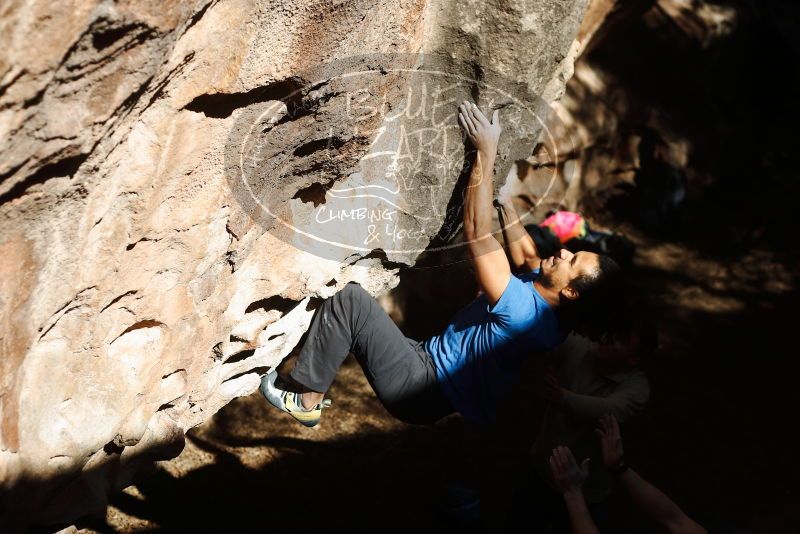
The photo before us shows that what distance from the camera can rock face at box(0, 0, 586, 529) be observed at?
149 cm

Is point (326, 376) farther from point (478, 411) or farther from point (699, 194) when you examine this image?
point (699, 194)

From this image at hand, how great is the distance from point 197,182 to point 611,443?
1.40 metres

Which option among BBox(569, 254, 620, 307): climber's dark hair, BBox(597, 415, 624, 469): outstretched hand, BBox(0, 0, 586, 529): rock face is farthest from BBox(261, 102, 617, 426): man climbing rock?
BBox(597, 415, 624, 469): outstretched hand

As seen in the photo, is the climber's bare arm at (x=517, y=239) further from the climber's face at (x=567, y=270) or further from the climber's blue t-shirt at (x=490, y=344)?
the climber's face at (x=567, y=270)

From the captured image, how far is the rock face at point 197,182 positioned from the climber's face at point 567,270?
401 millimetres

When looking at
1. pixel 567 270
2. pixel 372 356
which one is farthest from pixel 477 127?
pixel 372 356

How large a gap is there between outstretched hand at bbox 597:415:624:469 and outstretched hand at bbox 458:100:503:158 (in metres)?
0.88

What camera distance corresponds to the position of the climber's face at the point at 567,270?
2385 mm

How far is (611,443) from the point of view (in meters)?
2.35

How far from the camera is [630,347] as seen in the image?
2.43 m

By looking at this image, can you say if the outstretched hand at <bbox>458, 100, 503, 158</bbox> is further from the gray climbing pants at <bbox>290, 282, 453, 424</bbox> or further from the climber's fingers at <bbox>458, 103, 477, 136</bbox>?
the gray climbing pants at <bbox>290, 282, 453, 424</bbox>

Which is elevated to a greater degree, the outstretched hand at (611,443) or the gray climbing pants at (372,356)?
the gray climbing pants at (372,356)

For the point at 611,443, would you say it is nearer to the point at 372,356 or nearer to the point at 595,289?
the point at 595,289

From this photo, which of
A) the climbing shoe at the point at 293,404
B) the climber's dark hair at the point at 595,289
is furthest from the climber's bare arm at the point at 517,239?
the climbing shoe at the point at 293,404
